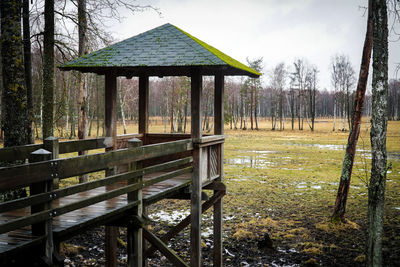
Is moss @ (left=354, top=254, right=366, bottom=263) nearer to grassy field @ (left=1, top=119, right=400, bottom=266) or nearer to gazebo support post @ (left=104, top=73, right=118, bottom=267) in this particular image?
grassy field @ (left=1, top=119, right=400, bottom=266)

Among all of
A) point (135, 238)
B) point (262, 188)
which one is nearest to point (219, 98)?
point (135, 238)

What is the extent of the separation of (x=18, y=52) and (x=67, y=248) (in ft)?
16.3

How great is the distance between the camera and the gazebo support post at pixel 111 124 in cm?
774

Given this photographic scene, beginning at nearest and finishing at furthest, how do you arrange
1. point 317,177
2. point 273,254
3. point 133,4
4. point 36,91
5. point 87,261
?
point 87,261 < point 273,254 < point 133,4 < point 317,177 < point 36,91

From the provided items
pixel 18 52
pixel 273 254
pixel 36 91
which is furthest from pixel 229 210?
pixel 36 91

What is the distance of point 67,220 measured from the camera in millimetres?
4516

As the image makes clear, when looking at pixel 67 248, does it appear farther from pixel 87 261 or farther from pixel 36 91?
pixel 36 91

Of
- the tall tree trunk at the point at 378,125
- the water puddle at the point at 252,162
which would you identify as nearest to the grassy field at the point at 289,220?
the tall tree trunk at the point at 378,125

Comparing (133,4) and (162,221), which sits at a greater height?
(133,4)

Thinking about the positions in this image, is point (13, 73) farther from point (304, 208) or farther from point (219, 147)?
point (304, 208)

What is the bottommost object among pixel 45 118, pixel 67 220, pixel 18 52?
pixel 67 220

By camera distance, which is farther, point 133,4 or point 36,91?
point 36,91

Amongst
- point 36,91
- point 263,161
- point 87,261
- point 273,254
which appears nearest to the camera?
point 87,261

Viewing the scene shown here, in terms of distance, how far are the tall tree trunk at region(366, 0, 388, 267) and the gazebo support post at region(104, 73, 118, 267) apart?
5.34m
